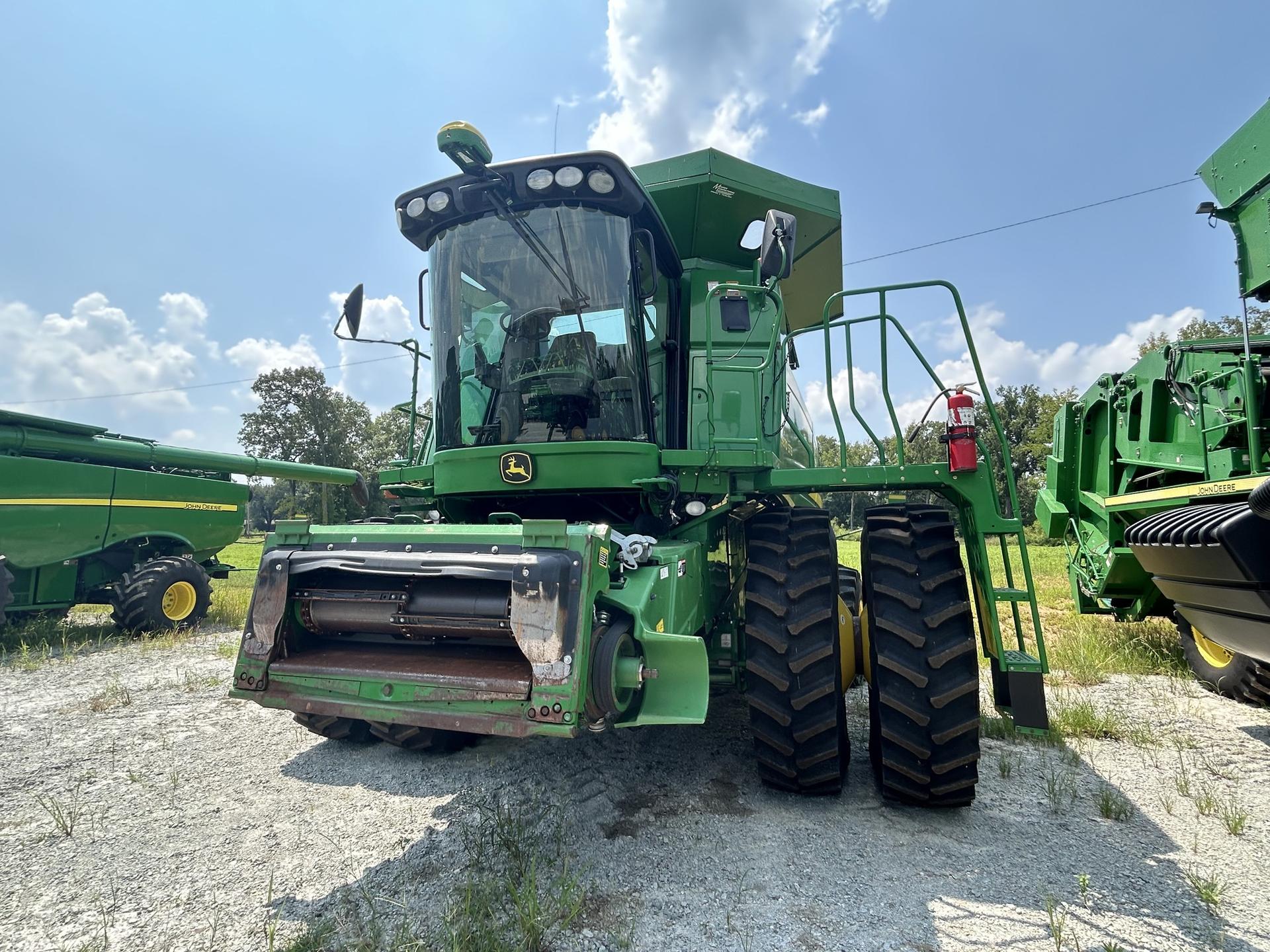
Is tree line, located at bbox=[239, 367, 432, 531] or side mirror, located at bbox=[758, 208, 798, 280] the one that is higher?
tree line, located at bbox=[239, 367, 432, 531]

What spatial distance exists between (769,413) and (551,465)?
1647mm

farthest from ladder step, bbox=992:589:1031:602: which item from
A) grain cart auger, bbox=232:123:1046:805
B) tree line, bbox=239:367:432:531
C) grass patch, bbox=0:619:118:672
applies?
tree line, bbox=239:367:432:531

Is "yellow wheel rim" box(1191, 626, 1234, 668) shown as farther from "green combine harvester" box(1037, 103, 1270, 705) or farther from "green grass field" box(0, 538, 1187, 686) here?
"green grass field" box(0, 538, 1187, 686)

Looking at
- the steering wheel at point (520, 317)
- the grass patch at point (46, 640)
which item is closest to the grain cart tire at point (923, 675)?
the steering wheel at point (520, 317)

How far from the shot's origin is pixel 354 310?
402cm

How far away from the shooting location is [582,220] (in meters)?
3.57

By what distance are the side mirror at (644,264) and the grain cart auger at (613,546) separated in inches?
0.7

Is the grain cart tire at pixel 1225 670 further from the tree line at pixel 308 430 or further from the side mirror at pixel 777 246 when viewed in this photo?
the tree line at pixel 308 430

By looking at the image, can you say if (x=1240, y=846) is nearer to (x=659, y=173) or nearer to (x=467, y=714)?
(x=467, y=714)

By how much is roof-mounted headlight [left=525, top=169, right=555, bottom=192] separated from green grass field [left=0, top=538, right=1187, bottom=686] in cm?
531

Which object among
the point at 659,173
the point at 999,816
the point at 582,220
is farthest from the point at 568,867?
the point at 659,173

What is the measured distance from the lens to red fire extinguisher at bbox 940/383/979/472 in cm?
345

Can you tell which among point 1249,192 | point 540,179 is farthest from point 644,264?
point 1249,192

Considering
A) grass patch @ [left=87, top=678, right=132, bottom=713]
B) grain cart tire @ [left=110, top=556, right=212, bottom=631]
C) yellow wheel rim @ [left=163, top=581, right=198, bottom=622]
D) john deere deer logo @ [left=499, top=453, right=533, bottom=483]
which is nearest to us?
john deere deer logo @ [left=499, top=453, right=533, bottom=483]
